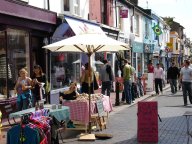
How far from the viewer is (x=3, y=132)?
1088 centimetres

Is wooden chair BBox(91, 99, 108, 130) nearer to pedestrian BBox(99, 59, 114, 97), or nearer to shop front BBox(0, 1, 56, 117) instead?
shop front BBox(0, 1, 56, 117)

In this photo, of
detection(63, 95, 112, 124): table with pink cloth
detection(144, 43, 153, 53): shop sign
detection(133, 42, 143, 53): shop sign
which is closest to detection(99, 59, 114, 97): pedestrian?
detection(63, 95, 112, 124): table with pink cloth

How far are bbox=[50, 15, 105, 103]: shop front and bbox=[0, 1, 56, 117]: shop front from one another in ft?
2.09

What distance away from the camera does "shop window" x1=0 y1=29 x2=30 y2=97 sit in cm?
1321

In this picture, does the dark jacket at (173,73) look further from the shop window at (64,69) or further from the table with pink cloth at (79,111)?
the table with pink cloth at (79,111)

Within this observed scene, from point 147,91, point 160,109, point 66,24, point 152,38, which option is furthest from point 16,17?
point 152,38

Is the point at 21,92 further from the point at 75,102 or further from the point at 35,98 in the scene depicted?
the point at 75,102

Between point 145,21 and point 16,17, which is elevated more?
point 145,21

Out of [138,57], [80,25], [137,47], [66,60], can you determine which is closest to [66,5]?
[80,25]

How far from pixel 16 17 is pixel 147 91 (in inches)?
525

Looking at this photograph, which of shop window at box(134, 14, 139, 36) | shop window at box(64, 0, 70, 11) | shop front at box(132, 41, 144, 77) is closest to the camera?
shop window at box(64, 0, 70, 11)

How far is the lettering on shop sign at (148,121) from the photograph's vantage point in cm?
948

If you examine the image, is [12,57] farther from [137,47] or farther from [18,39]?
[137,47]

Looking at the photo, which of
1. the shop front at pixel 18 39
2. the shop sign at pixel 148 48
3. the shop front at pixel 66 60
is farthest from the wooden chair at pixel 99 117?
the shop sign at pixel 148 48
